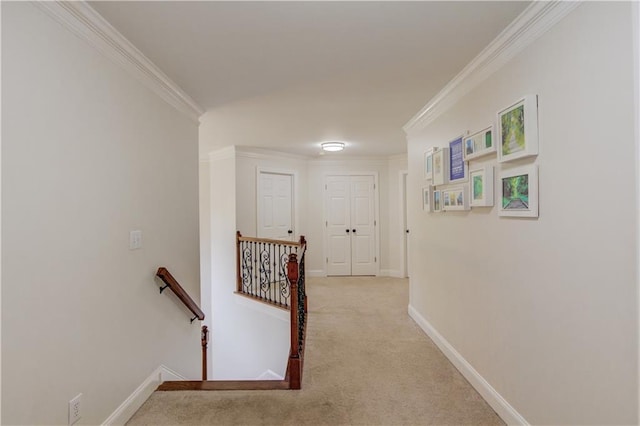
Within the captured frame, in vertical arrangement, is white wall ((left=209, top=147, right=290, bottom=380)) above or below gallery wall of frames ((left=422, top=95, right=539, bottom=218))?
below

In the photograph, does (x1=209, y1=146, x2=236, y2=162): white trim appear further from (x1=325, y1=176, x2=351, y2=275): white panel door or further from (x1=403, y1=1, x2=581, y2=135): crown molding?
(x1=403, y1=1, x2=581, y2=135): crown molding

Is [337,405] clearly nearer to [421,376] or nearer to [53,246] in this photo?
[421,376]

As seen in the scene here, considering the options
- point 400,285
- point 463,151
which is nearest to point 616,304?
point 463,151

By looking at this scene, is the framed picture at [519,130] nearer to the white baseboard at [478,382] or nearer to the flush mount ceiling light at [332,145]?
the white baseboard at [478,382]

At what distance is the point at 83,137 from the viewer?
167cm

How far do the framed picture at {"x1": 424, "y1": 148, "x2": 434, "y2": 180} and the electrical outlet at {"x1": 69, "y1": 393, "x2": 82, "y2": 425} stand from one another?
9.49ft

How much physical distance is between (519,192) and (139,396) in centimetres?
262

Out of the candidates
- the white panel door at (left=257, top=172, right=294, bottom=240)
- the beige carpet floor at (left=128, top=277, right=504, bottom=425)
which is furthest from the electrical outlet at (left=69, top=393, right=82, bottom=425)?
the white panel door at (left=257, top=172, right=294, bottom=240)

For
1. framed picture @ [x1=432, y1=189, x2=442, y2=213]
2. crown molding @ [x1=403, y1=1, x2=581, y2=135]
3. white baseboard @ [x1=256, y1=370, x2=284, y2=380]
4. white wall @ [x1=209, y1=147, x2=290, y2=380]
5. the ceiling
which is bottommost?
white baseboard @ [x1=256, y1=370, x2=284, y2=380]

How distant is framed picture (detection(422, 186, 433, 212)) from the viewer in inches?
122

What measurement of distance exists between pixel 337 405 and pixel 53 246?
1.85m

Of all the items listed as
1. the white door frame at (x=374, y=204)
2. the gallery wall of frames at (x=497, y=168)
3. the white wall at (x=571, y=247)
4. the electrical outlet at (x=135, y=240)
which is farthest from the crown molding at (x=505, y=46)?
the white door frame at (x=374, y=204)

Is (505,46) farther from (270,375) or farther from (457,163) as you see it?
(270,375)

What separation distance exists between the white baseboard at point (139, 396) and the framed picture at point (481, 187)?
8.30ft
